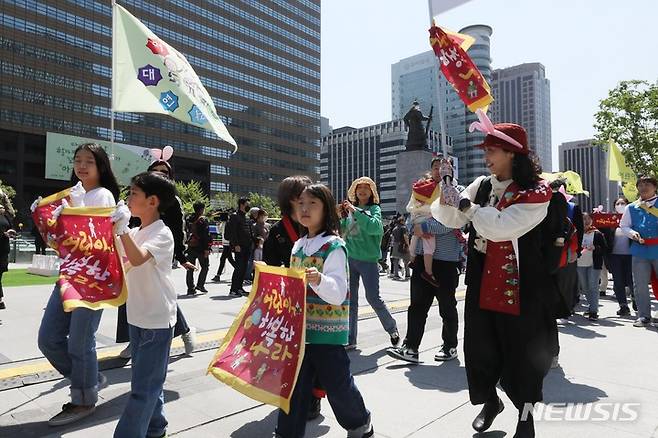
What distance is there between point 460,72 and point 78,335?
3.02 m

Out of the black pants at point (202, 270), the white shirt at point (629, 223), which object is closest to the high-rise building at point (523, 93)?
the black pants at point (202, 270)

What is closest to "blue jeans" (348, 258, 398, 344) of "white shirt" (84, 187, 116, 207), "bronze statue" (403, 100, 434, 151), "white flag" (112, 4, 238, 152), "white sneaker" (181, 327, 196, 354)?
"white sneaker" (181, 327, 196, 354)

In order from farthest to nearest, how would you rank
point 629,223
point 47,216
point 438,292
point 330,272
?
1. point 629,223
2. point 438,292
3. point 47,216
4. point 330,272

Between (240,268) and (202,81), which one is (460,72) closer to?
(240,268)

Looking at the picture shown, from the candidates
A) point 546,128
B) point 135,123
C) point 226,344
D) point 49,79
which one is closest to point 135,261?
point 226,344

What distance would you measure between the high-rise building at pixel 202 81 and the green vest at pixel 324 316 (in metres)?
68.1

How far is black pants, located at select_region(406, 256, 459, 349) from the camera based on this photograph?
4.84 m

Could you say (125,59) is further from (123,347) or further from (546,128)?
(546,128)

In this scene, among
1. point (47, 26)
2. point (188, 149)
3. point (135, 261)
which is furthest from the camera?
point (188, 149)

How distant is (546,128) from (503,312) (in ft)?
502

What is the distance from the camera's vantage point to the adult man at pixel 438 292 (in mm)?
4828

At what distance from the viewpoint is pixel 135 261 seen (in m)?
2.44

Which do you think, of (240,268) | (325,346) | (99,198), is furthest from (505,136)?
(240,268)

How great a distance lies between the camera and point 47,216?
10.4 ft
